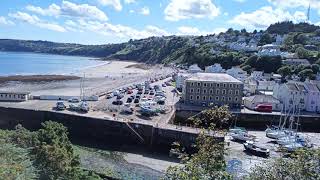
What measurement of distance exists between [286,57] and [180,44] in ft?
284

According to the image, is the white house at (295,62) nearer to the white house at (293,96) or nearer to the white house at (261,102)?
the white house at (293,96)

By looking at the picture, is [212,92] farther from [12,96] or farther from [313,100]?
[12,96]

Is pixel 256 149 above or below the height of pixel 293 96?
below

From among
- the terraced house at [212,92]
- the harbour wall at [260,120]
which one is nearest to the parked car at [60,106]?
the harbour wall at [260,120]

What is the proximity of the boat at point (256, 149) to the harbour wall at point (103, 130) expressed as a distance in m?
5.23

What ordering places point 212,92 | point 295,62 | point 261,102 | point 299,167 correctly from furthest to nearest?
point 295,62
point 261,102
point 212,92
point 299,167

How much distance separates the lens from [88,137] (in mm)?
45594

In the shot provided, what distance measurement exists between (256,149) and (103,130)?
53.0 ft

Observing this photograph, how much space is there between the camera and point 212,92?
194 ft

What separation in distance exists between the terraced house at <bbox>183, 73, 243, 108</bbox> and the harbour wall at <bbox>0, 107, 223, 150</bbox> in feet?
52.0

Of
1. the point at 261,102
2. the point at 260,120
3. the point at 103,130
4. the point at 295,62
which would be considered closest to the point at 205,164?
the point at 103,130

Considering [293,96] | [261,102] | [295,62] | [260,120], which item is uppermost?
[295,62]

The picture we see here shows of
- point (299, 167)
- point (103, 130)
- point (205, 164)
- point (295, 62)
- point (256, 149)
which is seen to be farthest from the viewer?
point (295, 62)

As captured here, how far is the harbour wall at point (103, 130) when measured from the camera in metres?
43.4
